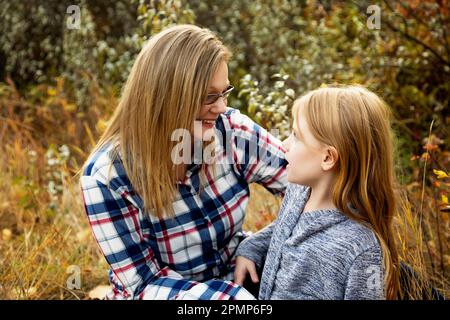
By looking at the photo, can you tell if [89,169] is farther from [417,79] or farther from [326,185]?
[417,79]

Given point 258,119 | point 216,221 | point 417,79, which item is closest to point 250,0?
point 417,79

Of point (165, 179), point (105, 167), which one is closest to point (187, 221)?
point (165, 179)

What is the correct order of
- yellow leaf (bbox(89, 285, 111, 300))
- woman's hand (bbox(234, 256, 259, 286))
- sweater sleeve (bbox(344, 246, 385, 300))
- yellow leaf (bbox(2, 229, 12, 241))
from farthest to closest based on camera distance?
yellow leaf (bbox(2, 229, 12, 241)) → yellow leaf (bbox(89, 285, 111, 300)) → woman's hand (bbox(234, 256, 259, 286)) → sweater sleeve (bbox(344, 246, 385, 300))

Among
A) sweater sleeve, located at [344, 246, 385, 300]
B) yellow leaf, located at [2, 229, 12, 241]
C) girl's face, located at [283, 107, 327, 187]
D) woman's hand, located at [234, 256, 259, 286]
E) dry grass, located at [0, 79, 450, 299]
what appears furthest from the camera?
yellow leaf, located at [2, 229, 12, 241]

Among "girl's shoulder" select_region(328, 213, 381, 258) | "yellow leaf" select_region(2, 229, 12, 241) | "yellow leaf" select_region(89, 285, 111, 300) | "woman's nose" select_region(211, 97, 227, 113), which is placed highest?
"woman's nose" select_region(211, 97, 227, 113)

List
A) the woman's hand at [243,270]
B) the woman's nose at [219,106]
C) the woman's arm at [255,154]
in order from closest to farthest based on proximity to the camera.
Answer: the woman's nose at [219,106] → the woman's hand at [243,270] → the woman's arm at [255,154]

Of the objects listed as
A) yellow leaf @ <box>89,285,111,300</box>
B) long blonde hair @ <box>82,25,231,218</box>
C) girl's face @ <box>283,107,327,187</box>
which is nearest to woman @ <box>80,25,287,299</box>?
long blonde hair @ <box>82,25,231,218</box>

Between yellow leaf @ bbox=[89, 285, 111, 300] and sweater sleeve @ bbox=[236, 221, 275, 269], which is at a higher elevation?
sweater sleeve @ bbox=[236, 221, 275, 269]

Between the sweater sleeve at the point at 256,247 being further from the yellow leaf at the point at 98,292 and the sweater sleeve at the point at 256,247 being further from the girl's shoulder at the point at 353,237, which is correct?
the yellow leaf at the point at 98,292

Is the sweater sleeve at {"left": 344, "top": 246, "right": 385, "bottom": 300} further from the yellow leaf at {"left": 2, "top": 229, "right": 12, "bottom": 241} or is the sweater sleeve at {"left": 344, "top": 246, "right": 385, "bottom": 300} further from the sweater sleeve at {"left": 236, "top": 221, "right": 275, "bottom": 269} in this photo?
the yellow leaf at {"left": 2, "top": 229, "right": 12, "bottom": 241}

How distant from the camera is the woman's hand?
2.21 m

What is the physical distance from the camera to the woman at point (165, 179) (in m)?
2.04

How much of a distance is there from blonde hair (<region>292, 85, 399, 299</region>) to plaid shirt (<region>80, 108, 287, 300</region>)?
42cm

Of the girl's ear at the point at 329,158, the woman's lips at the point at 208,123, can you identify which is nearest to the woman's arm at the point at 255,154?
the woman's lips at the point at 208,123
